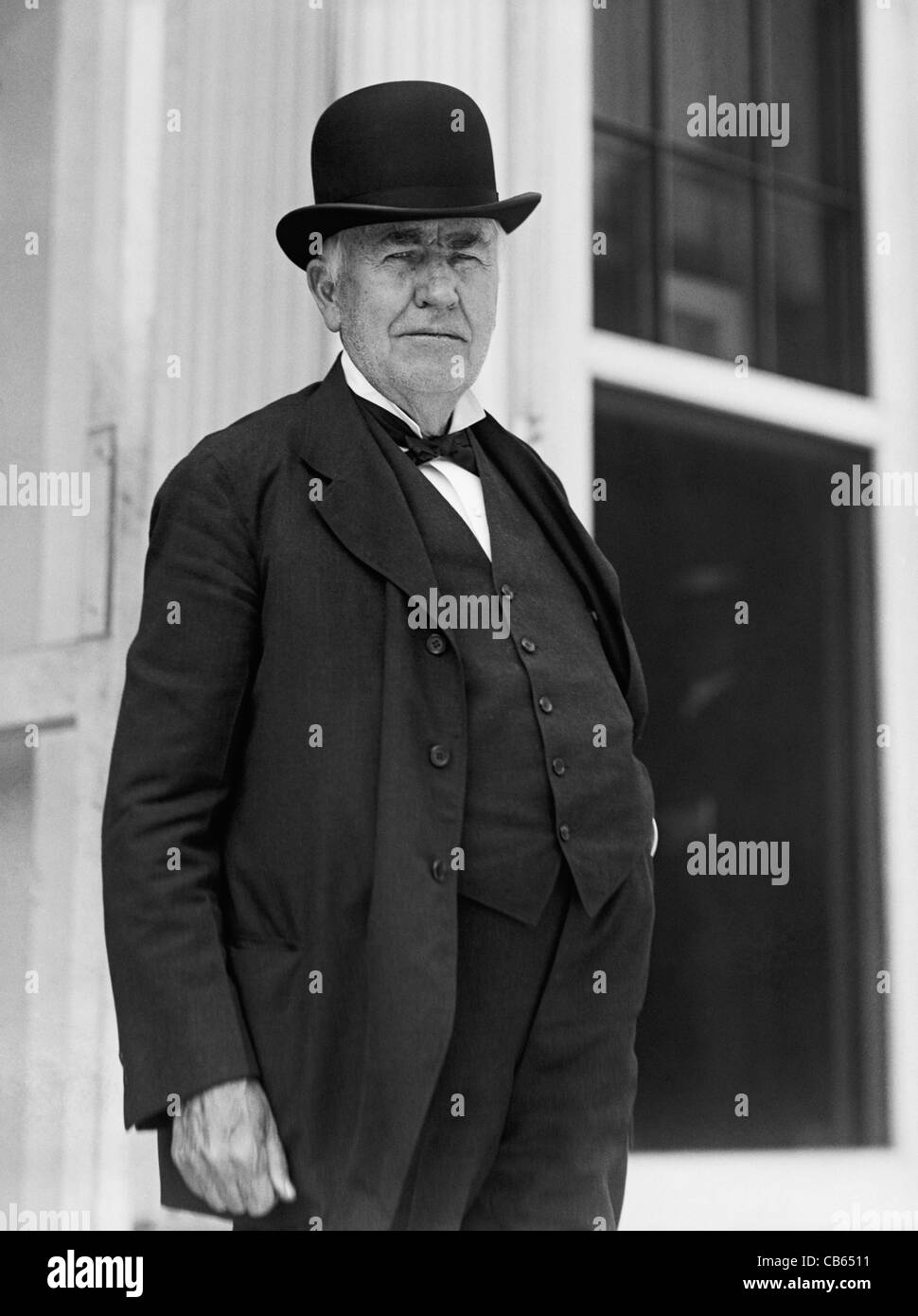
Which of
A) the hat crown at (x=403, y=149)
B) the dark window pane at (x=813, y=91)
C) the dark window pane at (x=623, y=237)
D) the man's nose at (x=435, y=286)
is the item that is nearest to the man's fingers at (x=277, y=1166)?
the man's nose at (x=435, y=286)

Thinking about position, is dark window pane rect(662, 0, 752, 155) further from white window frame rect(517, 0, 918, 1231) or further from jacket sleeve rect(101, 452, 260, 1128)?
jacket sleeve rect(101, 452, 260, 1128)

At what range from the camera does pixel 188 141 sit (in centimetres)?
269

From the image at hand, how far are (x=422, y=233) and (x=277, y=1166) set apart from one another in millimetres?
1011

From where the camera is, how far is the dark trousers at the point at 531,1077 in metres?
1.69

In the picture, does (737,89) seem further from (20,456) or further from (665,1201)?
(665,1201)

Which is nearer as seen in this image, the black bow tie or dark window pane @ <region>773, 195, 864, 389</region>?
the black bow tie

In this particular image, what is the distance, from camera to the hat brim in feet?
6.03

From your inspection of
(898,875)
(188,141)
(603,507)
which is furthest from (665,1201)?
(188,141)

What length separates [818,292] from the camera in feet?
12.4

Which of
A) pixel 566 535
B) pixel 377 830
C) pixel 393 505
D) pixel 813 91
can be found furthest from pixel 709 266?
pixel 377 830

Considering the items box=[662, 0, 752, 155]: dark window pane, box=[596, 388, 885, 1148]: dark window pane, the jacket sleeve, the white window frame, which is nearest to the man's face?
the jacket sleeve

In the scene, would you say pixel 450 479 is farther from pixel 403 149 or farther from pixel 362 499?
pixel 403 149

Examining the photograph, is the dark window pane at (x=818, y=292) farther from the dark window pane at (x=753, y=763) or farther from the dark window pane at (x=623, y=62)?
the dark window pane at (x=623, y=62)
